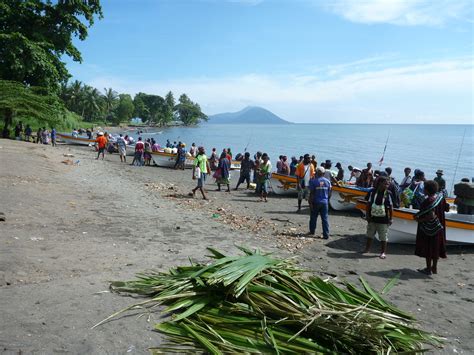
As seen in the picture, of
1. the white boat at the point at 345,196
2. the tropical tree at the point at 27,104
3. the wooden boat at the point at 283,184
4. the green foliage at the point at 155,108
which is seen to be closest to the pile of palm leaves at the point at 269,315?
the white boat at the point at 345,196

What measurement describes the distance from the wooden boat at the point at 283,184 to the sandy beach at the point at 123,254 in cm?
232

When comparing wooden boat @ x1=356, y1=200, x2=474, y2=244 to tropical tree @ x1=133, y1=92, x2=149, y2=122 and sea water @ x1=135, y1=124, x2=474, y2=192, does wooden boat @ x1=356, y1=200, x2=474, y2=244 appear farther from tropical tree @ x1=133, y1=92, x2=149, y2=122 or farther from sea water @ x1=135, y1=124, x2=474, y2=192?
tropical tree @ x1=133, y1=92, x2=149, y2=122

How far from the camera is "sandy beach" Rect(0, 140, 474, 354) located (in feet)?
14.0

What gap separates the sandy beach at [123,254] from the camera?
427 centimetres

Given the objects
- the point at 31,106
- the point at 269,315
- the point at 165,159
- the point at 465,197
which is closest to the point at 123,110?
the point at 31,106

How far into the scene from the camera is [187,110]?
143m

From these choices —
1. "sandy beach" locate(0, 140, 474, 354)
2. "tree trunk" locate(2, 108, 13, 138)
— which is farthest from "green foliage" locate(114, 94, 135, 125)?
"sandy beach" locate(0, 140, 474, 354)

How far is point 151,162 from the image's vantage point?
2695 cm

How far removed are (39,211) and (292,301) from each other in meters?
7.03

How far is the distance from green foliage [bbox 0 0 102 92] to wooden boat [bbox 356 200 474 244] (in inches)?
939

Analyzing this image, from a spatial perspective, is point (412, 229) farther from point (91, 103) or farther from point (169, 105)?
point (169, 105)

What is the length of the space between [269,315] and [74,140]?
35.8 meters

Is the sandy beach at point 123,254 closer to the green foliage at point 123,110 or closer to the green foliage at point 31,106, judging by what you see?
the green foliage at point 31,106

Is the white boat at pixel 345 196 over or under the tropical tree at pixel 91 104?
under
